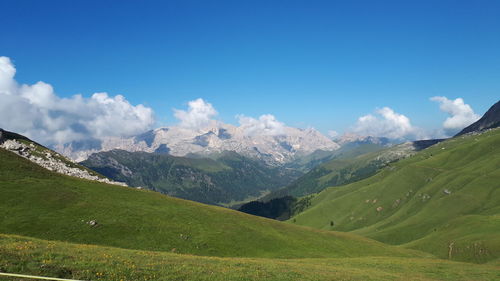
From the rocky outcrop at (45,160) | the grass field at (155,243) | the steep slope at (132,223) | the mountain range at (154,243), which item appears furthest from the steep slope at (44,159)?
the steep slope at (132,223)

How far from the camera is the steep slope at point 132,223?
2264 inches

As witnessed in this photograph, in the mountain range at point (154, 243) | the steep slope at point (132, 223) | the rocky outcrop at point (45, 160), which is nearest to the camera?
the mountain range at point (154, 243)

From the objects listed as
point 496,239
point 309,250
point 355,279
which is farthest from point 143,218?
point 496,239

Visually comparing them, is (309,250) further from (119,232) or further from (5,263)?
(5,263)

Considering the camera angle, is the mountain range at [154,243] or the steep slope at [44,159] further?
the steep slope at [44,159]

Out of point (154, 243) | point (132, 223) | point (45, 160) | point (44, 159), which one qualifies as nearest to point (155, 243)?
point (154, 243)

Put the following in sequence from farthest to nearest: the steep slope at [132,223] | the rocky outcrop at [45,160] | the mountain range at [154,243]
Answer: the rocky outcrop at [45,160], the steep slope at [132,223], the mountain range at [154,243]

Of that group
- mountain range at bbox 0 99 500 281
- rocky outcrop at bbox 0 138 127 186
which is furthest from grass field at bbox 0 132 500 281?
rocky outcrop at bbox 0 138 127 186

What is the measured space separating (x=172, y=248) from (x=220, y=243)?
11774 millimetres

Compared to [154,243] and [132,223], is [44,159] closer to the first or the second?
[132,223]

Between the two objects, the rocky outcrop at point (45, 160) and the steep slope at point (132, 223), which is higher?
the rocky outcrop at point (45, 160)

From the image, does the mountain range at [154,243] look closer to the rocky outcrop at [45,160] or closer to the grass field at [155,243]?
the grass field at [155,243]

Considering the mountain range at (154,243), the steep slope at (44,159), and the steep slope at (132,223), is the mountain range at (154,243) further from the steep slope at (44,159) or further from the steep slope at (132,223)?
the steep slope at (44,159)

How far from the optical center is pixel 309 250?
7725cm
